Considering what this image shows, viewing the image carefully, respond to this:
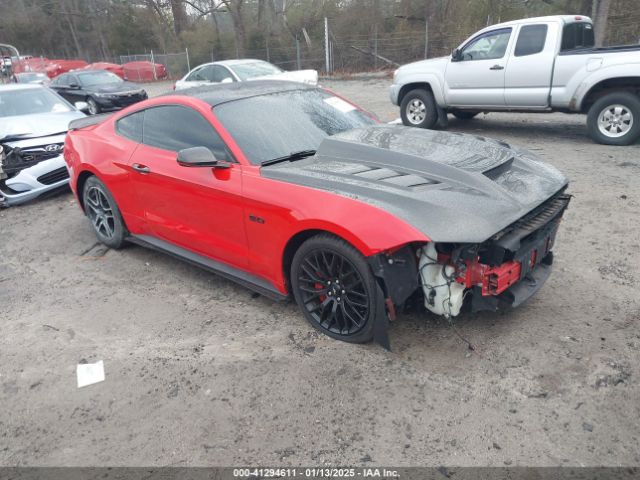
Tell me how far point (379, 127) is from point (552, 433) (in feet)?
8.88

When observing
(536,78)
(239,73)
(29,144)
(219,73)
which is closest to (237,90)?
(29,144)

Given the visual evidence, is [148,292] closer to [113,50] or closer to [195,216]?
[195,216]

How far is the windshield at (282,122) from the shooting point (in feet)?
12.0

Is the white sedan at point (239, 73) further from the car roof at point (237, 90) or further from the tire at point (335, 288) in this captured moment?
the tire at point (335, 288)

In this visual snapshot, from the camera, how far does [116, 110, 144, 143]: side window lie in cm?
449

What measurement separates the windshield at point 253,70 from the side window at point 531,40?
700 centimetres

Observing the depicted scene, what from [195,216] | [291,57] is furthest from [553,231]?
[291,57]

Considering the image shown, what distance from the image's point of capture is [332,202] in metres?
3.01

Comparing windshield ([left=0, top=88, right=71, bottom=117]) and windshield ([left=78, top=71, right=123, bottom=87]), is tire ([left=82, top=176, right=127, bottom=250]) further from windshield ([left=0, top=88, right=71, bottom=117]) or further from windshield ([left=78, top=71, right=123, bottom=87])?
windshield ([left=78, top=71, right=123, bottom=87])

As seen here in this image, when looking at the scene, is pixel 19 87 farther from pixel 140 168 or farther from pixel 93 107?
pixel 93 107

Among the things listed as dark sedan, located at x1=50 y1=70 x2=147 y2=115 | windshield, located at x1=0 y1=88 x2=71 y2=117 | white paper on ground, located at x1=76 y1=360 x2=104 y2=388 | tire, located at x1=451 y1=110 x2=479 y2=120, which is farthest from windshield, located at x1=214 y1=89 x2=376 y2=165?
dark sedan, located at x1=50 y1=70 x2=147 y2=115

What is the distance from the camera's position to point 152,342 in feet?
11.6

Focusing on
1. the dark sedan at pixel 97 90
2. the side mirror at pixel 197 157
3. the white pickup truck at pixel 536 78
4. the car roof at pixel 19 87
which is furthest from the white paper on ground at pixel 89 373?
the dark sedan at pixel 97 90

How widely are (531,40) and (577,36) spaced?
30.3 inches
